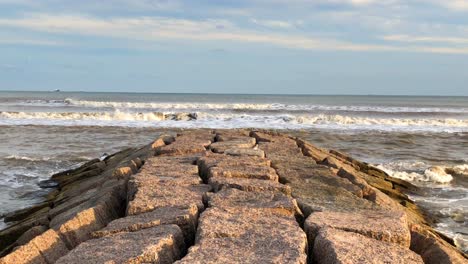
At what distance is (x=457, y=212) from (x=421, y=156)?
228 inches

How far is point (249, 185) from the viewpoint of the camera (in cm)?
438

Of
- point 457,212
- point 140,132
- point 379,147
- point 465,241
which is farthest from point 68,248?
point 140,132

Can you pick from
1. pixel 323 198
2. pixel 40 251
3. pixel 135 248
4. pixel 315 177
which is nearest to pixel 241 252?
pixel 135 248

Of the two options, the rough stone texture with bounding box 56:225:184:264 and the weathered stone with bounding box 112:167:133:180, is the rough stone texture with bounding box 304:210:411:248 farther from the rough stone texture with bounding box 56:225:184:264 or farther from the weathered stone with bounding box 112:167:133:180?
the weathered stone with bounding box 112:167:133:180

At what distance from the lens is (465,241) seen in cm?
555

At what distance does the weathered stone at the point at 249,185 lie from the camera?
434cm

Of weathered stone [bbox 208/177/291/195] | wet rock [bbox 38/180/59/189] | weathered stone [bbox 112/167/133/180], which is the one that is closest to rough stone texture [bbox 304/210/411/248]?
weathered stone [bbox 208/177/291/195]

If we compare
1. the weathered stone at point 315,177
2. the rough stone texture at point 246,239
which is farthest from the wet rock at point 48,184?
the rough stone texture at point 246,239

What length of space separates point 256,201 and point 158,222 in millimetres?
827

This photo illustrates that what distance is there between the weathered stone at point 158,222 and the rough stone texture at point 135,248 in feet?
0.35

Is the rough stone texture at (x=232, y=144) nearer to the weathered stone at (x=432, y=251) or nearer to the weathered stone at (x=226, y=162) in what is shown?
the weathered stone at (x=226, y=162)

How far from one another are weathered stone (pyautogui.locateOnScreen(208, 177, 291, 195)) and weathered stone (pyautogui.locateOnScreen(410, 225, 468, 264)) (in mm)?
1059

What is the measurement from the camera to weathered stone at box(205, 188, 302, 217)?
12.1ft

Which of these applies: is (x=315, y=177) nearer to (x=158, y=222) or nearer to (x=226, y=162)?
(x=226, y=162)
